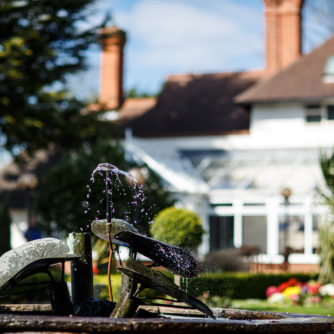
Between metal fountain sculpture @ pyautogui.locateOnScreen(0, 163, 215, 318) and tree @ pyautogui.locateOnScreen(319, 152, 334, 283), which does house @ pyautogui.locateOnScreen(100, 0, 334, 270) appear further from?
metal fountain sculpture @ pyautogui.locateOnScreen(0, 163, 215, 318)

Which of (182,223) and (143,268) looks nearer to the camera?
(143,268)

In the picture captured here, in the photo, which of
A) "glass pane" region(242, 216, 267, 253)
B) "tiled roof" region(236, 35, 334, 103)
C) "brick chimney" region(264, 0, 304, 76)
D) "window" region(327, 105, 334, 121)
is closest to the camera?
"glass pane" region(242, 216, 267, 253)

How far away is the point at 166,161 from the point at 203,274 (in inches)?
839

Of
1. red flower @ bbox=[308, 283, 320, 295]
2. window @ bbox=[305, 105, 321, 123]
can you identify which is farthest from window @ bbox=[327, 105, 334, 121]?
red flower @ bbox=[308, 283, 320, 295]

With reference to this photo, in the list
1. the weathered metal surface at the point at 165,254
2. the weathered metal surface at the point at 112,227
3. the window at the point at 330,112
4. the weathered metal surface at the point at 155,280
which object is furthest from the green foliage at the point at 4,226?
the weathered metal surface at the point at 155,280

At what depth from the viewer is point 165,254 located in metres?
4.91

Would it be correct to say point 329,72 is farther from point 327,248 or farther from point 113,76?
point 327,248

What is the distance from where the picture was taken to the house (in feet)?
82.6

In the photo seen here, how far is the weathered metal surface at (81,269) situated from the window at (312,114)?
23291 mm

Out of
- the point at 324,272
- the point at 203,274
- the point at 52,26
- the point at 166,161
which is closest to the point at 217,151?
the point at 166,161

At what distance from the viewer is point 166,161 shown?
26594 millimetres

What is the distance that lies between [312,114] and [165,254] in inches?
936

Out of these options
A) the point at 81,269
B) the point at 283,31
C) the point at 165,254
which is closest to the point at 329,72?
the point at 283,31

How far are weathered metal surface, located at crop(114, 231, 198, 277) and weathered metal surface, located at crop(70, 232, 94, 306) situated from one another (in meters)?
0.59
